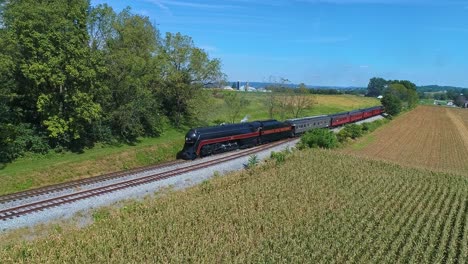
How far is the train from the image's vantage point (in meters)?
31.8

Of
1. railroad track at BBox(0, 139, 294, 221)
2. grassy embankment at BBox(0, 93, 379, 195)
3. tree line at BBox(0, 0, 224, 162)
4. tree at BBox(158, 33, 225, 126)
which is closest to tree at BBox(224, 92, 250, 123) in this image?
tree at BBox(158, 33, 225, 126)

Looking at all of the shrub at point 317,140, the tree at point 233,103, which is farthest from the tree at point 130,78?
the shrub at point 317,140

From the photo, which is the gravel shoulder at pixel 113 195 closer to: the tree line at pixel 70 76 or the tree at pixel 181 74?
the tree line at pixel 70 76

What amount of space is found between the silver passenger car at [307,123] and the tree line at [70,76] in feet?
56.6

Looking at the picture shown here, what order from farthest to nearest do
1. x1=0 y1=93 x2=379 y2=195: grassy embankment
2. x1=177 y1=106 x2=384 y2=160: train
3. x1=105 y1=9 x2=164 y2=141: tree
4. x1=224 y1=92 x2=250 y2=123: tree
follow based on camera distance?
x1=224 y1=92 x2=250 y2=123: tree, x1=105 y1=9 x2=164 y2=141: tree, x1=177 y1=106 x2=384 y2=160: train, x1=0 y1=93 x2=379 y2=195: grassy embankment

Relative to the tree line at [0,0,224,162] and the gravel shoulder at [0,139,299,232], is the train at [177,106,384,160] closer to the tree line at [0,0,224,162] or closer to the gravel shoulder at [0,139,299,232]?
the gravel shoulder at [0,139,299,232]

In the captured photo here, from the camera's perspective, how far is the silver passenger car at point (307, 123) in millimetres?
47781

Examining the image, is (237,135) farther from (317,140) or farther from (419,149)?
(419,149)

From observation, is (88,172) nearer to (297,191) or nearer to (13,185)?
(13,185)

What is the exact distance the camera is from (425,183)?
2756 cm

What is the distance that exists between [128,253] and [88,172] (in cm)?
1748

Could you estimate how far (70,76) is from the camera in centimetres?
2975

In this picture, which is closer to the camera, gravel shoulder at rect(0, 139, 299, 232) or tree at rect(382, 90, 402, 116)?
gravel shoulder at rect(0, 139, 299, 232)

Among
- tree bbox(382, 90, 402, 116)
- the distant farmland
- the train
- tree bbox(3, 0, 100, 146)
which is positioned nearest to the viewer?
tree bbox(3, 0, 100, 146)
